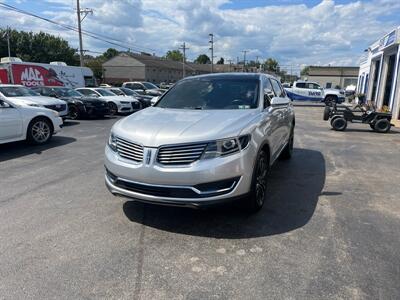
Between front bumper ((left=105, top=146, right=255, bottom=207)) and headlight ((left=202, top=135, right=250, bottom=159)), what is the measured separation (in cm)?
5

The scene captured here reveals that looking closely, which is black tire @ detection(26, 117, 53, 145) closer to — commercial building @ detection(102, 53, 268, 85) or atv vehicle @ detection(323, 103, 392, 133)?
atv vehicle @ detection(323, 103, 392, 133)

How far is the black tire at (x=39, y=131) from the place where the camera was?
348 inches

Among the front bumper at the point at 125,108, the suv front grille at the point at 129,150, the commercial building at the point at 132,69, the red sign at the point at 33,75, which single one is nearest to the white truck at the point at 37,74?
the red sign at the point at 33,75

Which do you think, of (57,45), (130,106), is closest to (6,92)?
(130,106)

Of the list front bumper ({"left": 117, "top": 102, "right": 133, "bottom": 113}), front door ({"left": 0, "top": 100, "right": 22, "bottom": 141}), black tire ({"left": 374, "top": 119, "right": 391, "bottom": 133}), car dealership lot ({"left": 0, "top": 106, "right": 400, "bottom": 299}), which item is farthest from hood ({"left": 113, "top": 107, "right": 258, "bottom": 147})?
front bumper ({"left": 117, "top": 102, "right": 133, "bottom": 113})

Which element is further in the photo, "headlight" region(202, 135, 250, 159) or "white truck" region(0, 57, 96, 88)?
"white truck" region(0, 57, 96, 88)

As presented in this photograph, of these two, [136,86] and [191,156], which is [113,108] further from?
[191,156]

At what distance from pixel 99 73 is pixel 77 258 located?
258 feet

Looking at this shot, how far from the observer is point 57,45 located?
70438mm

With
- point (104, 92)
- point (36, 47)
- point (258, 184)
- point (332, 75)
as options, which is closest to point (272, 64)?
point (332, 75)

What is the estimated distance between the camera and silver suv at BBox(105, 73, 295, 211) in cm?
357

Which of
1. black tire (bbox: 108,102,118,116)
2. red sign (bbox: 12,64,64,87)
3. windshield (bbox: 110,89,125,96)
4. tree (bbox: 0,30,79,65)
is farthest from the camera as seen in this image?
tree (bbox: 0,30,79,65)

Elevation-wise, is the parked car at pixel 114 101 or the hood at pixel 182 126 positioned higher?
the hood at pixel 182 126

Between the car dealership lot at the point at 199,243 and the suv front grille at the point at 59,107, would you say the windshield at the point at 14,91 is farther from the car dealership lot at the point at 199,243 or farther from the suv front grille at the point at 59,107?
the car dealership lot at the point at 199,243
